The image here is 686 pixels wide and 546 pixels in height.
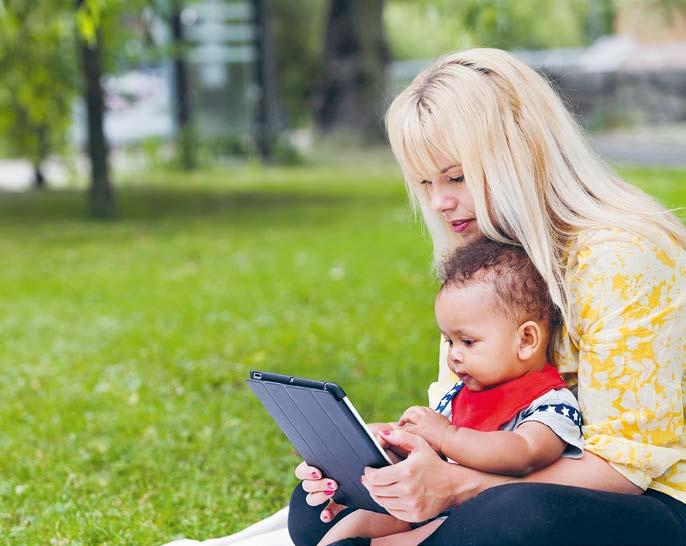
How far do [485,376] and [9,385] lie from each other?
3.55m

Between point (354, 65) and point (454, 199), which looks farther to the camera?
point (354, 65)

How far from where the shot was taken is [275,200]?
1354cm

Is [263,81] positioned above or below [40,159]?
above

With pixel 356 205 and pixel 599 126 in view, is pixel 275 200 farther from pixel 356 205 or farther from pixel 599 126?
pixel 599 126

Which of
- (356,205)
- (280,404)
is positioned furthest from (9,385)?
(356,205)

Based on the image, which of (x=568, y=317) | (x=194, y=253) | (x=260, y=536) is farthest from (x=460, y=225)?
(x=194, y=253)

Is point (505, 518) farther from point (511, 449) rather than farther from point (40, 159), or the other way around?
point (40, 159)

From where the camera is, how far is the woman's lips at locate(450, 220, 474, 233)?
2662 mm

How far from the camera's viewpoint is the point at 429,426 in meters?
2.40

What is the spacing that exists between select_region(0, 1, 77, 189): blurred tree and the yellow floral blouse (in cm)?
748

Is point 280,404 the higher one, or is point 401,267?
point 280,404

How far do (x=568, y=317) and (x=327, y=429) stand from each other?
1.92ft

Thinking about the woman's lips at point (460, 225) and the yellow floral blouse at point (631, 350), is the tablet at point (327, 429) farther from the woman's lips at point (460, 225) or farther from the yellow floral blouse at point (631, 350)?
the woman's lips at point (460, 225)

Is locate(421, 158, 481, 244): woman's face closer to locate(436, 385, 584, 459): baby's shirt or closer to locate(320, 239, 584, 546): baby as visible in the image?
locate(320, 239, 584, 546): baby
